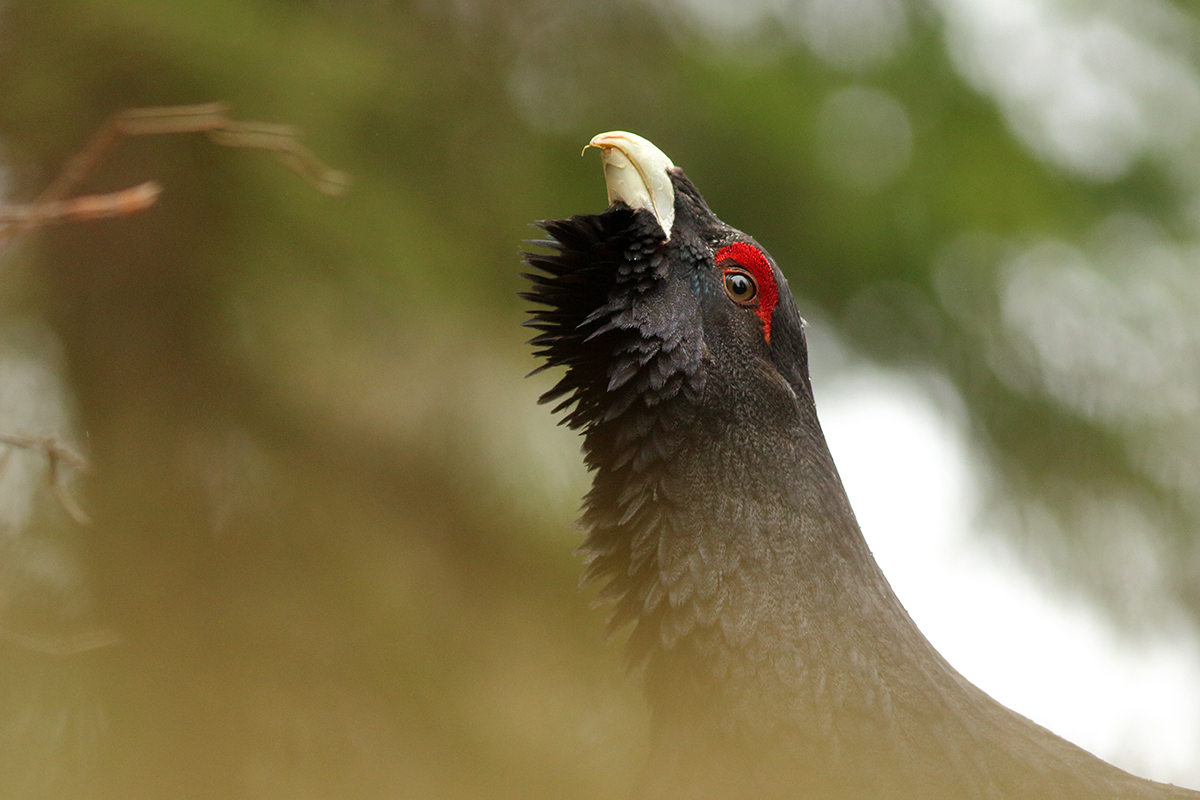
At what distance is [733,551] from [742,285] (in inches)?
25.9

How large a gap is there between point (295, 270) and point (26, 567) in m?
1.22

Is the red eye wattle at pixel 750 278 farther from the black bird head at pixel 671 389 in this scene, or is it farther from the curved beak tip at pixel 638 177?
the curved beak tip at pixel 638 177

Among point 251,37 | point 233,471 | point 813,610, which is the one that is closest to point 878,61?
point 251,37

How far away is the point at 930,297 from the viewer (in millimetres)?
3848

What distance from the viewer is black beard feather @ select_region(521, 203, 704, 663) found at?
230cm

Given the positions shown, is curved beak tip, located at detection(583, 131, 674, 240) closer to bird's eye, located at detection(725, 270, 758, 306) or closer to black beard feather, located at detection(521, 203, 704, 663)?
black beard feather, located at detection(521, 203, 704, 663)

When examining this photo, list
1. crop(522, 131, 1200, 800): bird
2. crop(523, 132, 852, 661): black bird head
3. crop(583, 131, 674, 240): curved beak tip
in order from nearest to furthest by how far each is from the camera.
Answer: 1. crop(522, 131, 1200, 800): bird
2. crop(523, 132, 852, 661): black bird head
3. crop(583, 131, 674, 240): curved beak tip

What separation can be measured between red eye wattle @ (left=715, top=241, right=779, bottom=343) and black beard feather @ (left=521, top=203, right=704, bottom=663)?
117mm

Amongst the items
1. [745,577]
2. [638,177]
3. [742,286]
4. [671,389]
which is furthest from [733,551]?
[638,177]

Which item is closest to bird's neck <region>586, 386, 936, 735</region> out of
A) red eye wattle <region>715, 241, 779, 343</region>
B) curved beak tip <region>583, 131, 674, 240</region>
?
red eye wattle <region>715, 241, 779, 343</region>

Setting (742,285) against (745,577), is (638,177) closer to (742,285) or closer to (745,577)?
(742,285)

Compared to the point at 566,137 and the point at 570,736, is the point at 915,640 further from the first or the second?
the point at 566,137

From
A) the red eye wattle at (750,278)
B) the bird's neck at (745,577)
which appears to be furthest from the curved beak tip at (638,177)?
the bird's neck at (745,577)

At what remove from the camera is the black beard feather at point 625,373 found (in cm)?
230
